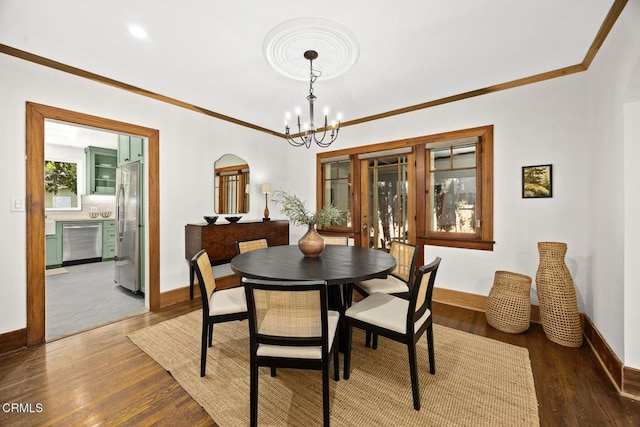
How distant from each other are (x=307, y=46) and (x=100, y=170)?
6340mm

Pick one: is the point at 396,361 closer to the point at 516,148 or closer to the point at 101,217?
the point at 516,148

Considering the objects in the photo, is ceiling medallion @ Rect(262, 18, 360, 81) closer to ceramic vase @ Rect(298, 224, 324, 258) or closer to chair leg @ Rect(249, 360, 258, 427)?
ceramic vase @ Rect(298, 224, 324, 258)

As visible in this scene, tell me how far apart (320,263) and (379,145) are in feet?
8.02

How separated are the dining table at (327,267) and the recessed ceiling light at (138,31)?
6.20 ft

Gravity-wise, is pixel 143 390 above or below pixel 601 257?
below

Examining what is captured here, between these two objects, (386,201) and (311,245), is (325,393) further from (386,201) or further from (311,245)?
(386,201)

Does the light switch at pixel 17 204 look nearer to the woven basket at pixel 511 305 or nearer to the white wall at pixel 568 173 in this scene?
the white wall at pixel 568 173

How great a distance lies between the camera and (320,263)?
2.08 meters

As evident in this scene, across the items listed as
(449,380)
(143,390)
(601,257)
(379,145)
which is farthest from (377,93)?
(143,390)

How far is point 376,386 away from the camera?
181 centimetres

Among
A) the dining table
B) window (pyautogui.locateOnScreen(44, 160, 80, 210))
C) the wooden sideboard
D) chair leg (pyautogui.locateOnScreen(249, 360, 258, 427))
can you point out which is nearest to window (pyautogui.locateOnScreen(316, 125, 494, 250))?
the dining table

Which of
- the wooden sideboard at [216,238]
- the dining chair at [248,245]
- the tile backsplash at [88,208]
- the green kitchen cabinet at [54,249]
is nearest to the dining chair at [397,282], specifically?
the dining chair at [248,245]

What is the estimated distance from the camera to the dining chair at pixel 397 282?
2.33 metres

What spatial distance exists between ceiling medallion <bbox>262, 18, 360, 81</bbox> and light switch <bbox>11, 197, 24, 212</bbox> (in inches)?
96.7
